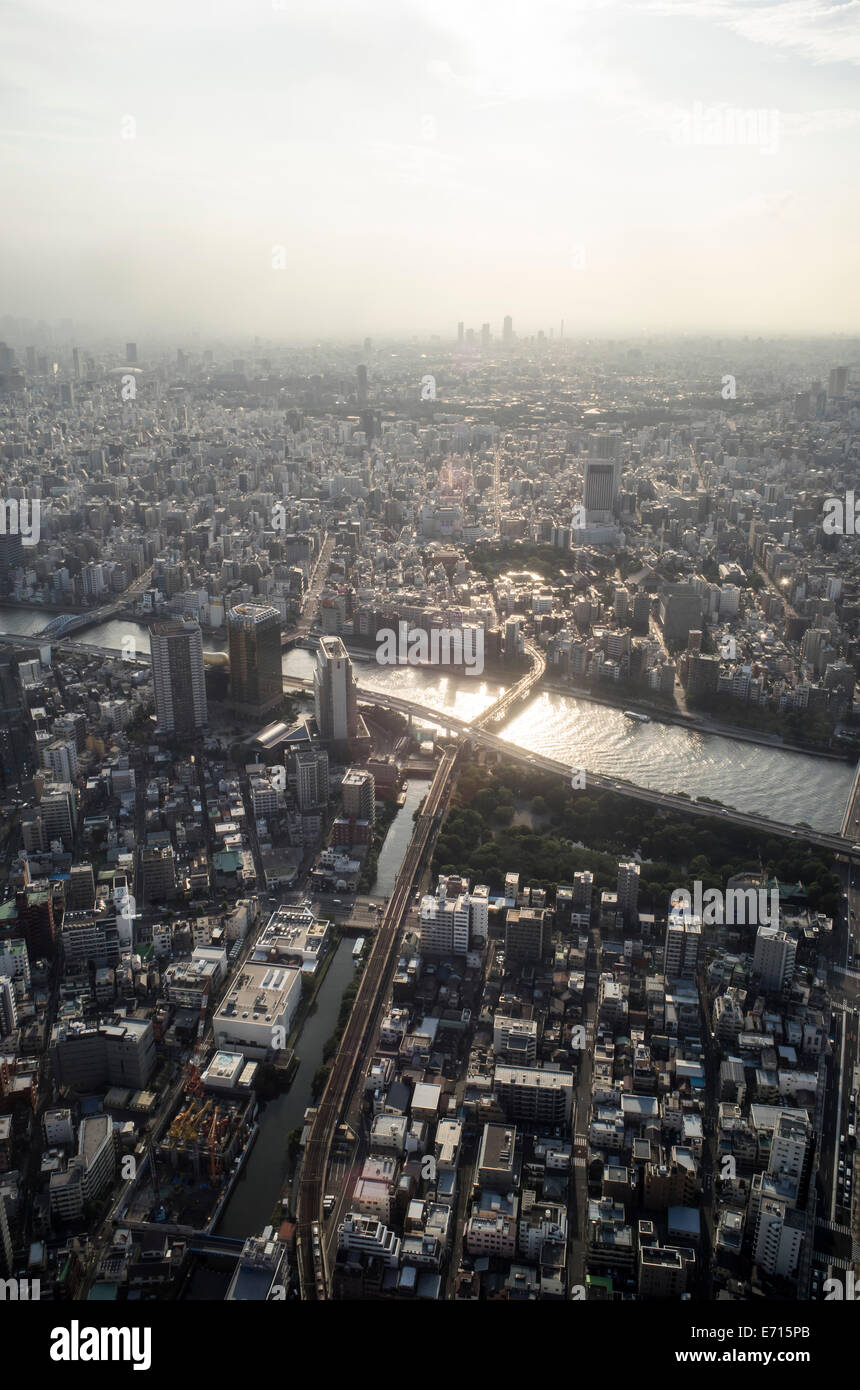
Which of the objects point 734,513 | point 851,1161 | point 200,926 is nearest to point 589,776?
point 200,926

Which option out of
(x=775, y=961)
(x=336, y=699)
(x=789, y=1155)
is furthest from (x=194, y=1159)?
(x=336, y=699)

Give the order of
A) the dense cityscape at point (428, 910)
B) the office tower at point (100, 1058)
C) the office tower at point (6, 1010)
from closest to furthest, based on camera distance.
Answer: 1. the dense cityscape at point (428, 910)
2. the office tower at point (100, 1058)
3. the office tower at point (6, 1010)

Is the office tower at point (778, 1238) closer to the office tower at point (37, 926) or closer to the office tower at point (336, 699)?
the office tower at point (37, 926)

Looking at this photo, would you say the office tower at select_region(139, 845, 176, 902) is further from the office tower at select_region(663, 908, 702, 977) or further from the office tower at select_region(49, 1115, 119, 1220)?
the office tower at select_region(663, 908, 702, 977)

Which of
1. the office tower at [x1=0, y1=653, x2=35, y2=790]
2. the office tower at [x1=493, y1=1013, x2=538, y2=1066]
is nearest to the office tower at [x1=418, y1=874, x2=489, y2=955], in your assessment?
the office tower at [x1=493, y1=1013, x2=538, y2=1066]

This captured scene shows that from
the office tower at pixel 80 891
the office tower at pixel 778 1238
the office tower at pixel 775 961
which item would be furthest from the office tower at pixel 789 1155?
the office tower at pixel 80 891
